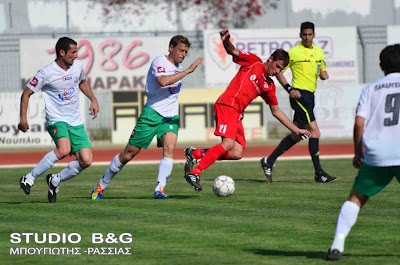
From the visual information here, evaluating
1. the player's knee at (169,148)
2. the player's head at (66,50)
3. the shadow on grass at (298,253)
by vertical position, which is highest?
the player's head at (66,50)

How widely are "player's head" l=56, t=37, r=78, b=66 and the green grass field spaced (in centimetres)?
188

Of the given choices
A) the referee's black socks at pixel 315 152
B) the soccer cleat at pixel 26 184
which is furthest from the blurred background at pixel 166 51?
the soccer cleat at pixel 26 184

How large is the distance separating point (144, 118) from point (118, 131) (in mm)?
21842

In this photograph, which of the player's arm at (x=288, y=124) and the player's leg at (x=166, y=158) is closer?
the player's arm at (x=288, y=124)

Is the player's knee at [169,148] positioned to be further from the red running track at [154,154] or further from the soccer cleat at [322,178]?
the red running track at [154,154]

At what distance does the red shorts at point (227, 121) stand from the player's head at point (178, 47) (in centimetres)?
95

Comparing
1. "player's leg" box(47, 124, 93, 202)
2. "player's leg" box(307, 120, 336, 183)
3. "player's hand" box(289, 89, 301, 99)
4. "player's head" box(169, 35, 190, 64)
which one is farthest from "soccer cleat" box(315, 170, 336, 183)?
"player's leg" box(47, 124, 93, 202)

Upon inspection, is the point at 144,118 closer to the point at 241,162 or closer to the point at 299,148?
the point at 241,162

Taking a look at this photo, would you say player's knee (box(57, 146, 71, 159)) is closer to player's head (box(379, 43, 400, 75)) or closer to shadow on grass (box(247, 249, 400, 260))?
shadow on grass (box(247, 249, 400, 260))

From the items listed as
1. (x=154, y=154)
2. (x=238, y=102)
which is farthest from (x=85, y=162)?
(x=154, y=154)

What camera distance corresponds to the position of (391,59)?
22.7 feet

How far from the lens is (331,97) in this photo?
32.8 meters

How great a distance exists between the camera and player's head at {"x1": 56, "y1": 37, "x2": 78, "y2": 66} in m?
11.3

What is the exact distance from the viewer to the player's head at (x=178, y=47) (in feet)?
37.6
